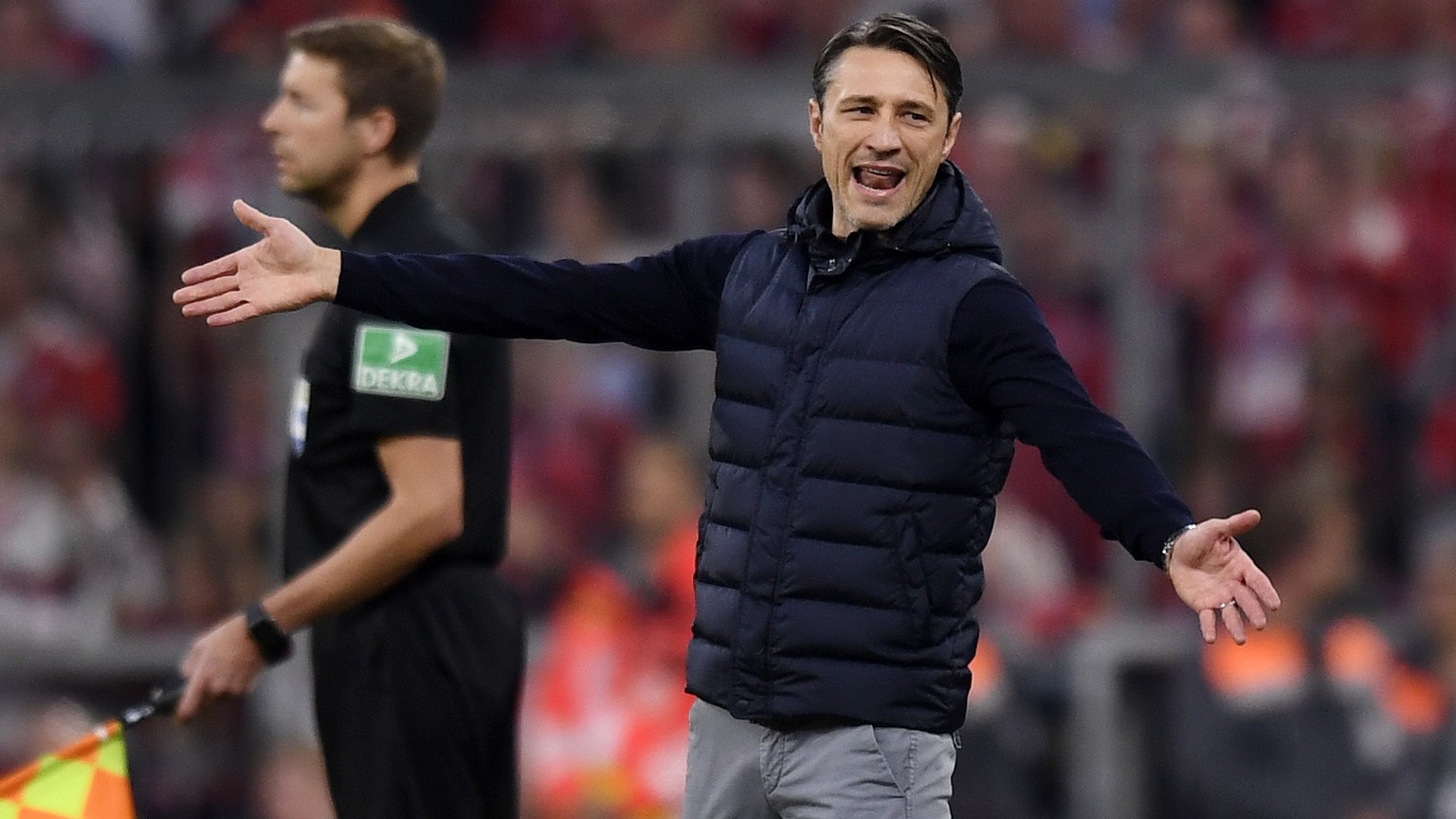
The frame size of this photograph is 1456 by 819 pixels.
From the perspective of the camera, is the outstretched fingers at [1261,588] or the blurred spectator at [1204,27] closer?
the outstretched fingers at [1261,588]

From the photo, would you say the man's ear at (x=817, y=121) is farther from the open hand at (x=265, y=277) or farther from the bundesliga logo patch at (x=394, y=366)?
the bundesliga logo patch at (x=394, y=366)

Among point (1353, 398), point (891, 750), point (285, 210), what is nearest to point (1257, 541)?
point (1353, 398)

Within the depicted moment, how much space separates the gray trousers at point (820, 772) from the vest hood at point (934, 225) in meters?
0.70

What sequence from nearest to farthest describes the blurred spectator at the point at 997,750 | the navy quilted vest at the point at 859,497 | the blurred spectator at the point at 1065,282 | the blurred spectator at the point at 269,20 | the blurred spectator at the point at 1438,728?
the navy quilted vest at the point at 859,497, the blurred spectator at the point at 1438,728, the blurred spectator at the point at 997,750, the blurred spectator at the point at 1065,282, the blurred spectator at the point at 269,20

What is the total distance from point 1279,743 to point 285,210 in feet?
10.5

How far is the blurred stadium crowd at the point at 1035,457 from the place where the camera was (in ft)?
24.5

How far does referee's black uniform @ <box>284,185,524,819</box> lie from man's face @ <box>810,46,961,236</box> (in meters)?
1.09

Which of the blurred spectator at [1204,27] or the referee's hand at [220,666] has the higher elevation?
the blurred spectator at [1204,27]

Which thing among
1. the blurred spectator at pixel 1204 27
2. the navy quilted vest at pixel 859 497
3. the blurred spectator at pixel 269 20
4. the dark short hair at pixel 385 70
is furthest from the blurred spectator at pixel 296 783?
the navy quilted vest at pixel 859 497

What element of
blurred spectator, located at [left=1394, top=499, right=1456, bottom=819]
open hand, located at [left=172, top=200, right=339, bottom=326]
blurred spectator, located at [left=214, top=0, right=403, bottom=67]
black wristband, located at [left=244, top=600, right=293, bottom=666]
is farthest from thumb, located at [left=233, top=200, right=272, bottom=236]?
blurred spectator, located at [left=214, top=0, right=403, bottom=67]

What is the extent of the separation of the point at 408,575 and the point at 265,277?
917mm

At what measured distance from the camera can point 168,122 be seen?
812cm

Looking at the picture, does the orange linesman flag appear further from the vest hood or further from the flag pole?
the vest hood

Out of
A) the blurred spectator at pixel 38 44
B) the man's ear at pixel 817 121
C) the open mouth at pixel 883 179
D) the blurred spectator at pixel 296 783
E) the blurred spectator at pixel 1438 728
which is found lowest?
the blurred spectator at pixel 296 783
